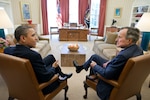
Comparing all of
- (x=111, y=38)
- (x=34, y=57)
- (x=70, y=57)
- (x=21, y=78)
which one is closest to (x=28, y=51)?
(x=34, y=57)

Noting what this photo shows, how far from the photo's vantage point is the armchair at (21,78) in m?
1.17

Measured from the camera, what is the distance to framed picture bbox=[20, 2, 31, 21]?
20.8 ft

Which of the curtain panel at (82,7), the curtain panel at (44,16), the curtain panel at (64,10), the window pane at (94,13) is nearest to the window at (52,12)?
the curtain panel at (44,16)

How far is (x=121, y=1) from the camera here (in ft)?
22.0

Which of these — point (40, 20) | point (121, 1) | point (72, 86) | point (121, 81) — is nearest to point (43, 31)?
point (40, 20)

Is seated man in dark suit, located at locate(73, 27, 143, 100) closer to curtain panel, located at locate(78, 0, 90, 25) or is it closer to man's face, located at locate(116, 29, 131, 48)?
man's face, located at locate(116, 29, 131, 48)

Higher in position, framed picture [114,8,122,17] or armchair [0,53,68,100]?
framed picture [114,8,122,17]

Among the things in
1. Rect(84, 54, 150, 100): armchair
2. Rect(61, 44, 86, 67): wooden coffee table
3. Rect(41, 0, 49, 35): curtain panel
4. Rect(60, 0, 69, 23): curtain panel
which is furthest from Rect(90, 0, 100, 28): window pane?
Rect(84, 54, 150, 100): armchair

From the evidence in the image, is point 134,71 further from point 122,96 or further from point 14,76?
point 14,76

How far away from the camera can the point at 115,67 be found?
140 centimetres

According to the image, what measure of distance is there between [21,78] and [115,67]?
1015 mm

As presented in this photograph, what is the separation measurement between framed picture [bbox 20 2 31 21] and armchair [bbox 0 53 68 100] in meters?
5.71

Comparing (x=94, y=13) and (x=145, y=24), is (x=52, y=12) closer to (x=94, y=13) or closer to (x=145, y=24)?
(x=94, y=13)

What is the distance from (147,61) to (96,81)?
73cm
